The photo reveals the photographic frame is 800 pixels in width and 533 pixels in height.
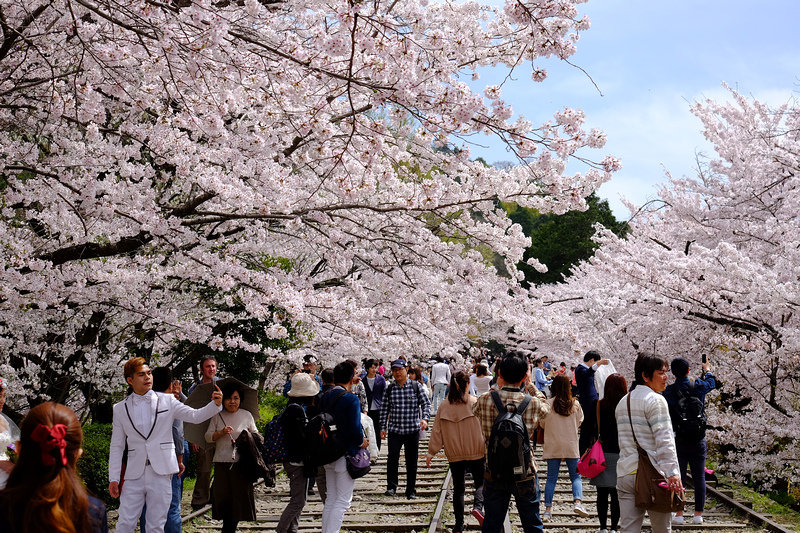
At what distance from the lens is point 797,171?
39.1ft

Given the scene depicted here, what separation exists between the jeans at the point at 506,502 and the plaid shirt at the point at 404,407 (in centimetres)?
422

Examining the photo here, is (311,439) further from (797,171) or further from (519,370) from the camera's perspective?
(797,171)

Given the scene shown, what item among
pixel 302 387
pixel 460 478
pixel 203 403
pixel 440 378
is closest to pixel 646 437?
pixel 460 478

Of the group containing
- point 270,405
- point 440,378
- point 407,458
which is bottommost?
point 407,458

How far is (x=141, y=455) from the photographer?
5633mm

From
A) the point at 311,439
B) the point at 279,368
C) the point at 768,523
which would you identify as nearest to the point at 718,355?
the point at 768,523

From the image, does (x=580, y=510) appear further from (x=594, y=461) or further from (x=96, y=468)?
(x=96, y=468)

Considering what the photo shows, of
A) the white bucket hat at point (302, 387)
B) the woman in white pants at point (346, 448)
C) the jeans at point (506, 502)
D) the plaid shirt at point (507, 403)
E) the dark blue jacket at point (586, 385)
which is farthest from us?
the dark blue jacket at point (586, 385)

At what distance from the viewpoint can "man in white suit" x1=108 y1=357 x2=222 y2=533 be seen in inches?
220

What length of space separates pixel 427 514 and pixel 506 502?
325cm

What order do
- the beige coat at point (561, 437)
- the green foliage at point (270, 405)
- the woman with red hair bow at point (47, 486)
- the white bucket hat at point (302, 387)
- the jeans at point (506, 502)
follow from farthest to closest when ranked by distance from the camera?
the green foliage at point (270, 405), the beige coat at point (561, 437), the white bucket hat at point (302, 387), the jeans at point (506, 502), the woman with red hair bow at point (47, 486)

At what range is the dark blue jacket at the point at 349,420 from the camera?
658 centimetres

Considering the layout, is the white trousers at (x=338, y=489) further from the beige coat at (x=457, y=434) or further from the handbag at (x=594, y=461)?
the handbag at (x=594, y=461)

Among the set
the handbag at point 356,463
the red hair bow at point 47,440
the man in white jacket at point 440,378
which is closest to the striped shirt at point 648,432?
the handbag at point 356,463
